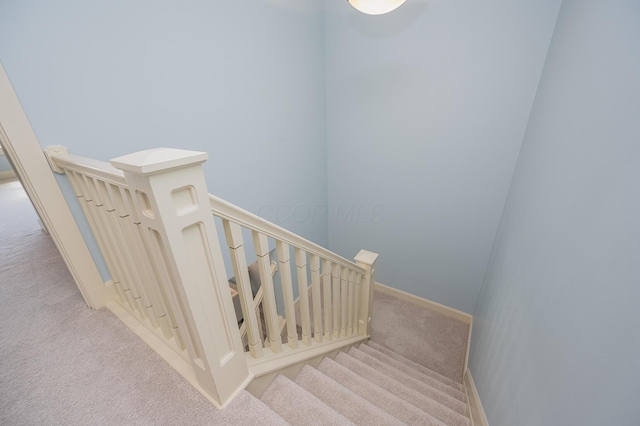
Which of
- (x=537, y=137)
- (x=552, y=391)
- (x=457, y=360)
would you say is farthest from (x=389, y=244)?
(x=552, y=391)

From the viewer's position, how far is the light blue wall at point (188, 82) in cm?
102

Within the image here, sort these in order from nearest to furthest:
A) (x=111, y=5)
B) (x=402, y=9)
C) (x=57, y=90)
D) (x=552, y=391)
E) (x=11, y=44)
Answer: (x=552, y=391) → (x=11, y=44) → (x=57, y=90) → (x=111, y=5) → (x=402, y=9)

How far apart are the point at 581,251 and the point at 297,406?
4.01 ft

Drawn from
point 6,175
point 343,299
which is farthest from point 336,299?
point 6,175

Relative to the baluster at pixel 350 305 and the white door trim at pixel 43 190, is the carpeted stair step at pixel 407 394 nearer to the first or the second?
the baluster at pixel 350 305

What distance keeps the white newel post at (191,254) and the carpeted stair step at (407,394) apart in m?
1.11

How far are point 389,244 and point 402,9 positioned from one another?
7.41 feet

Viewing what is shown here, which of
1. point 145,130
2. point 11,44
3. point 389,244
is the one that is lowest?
point 389,244

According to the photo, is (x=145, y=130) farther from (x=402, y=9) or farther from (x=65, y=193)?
(x=402, y=9)

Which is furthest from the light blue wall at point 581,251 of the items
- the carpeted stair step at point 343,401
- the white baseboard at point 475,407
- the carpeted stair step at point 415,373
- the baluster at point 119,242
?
the baluster at point 119,242

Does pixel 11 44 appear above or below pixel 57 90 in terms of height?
above

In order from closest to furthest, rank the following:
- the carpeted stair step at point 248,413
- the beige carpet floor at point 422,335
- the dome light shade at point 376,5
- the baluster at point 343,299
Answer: the carpeted stair step at point 248,413 → the dome light shade at point 376,5 → the baluster at point 343,299 → the beige carpet floor at point 422,335

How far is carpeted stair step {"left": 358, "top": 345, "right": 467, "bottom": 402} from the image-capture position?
1900 mm

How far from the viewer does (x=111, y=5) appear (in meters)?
1.15
